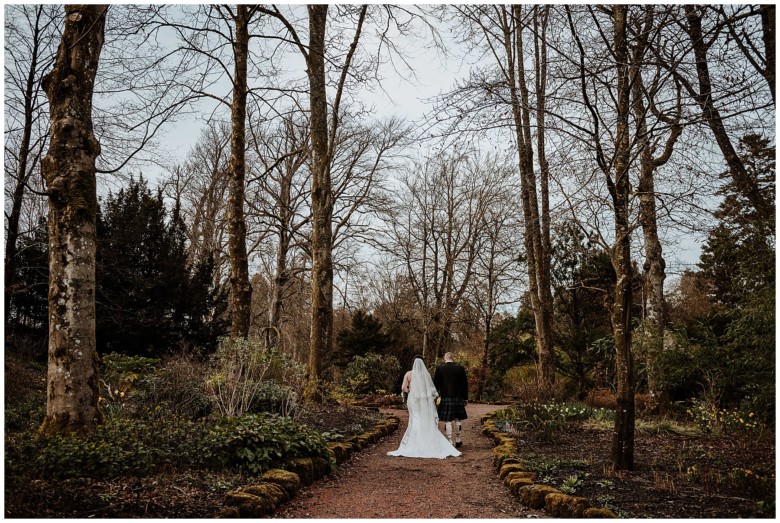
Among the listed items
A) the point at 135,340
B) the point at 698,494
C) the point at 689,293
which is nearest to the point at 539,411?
the point at 698,494

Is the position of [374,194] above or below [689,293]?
above

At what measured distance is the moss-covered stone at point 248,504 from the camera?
15.3 feet

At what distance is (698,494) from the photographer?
5.17 m

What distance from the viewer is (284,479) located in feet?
18.5

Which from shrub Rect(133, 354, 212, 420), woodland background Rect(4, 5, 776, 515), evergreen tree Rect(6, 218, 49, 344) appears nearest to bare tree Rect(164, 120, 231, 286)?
woodland background Rect(4, 5, 776, 515)

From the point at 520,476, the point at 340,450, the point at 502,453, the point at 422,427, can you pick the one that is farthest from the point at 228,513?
the point at 422,427

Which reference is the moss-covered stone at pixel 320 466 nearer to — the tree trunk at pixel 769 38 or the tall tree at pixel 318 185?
the tall tree at pixel 318 185

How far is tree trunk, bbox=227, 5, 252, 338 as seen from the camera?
1029 cm

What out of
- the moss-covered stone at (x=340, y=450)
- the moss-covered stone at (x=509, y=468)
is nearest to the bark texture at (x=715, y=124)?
the moss-covered stone at (x=509, y=468)

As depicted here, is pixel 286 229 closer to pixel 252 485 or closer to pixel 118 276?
pixel 118 276

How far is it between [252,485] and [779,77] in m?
6.56

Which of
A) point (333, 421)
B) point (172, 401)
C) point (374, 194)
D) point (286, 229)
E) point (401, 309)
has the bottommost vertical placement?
point (333, 421)

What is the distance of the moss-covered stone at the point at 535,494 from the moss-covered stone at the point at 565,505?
0.13m

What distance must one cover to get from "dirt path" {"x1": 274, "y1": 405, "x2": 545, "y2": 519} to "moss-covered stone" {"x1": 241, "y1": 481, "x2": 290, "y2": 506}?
0.10 m
